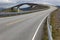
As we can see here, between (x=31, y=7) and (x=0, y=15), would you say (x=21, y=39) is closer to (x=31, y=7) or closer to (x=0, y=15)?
(x=0, y=15)

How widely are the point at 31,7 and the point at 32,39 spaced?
137 meters

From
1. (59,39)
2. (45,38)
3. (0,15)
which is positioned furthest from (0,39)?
(0,15)

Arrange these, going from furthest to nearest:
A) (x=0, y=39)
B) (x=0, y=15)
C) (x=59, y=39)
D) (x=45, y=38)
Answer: (x=0, y=15), (x=59, y=39), (x=45, y=38), (x=0, y=39)

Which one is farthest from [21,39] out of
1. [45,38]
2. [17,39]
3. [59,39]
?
[59,39]

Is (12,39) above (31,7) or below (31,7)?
above

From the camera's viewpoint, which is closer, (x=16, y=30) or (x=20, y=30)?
(x=16, y=30)

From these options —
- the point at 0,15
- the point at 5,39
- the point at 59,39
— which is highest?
the point at 5,39

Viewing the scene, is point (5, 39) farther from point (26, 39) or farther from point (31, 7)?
point (31, 7)

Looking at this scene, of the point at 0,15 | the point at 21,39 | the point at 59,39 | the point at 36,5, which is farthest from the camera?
the point at 36,5

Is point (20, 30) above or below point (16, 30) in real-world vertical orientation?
below

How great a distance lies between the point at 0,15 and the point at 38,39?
26038 mm

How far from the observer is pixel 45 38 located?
14.0m

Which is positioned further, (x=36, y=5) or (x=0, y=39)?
(x=36, y=5)

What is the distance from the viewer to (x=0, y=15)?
38.4m
